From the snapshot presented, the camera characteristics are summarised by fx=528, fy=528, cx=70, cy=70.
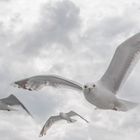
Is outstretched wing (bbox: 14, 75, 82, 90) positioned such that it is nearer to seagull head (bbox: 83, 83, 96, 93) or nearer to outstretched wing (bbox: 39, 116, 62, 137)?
seagull head (bbox: 83, 83, 96, 93)

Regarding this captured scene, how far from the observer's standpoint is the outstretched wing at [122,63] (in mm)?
17500

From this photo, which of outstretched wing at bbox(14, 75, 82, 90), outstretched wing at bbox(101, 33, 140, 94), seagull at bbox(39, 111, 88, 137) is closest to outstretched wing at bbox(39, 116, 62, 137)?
seagull at bbox(39, 111, 88, 137)

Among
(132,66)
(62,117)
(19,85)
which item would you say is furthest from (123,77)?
(62,117)

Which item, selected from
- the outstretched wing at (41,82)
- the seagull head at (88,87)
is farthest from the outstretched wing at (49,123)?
the seagull head at (88,87)

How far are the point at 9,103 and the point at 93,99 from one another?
187 inches

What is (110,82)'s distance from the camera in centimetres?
1780

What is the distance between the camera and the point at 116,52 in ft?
57.8

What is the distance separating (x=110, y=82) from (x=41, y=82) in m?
2.36

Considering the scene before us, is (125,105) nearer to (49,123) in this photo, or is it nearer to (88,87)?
(88,87)

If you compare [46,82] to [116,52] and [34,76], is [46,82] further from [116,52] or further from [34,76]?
[116,52]

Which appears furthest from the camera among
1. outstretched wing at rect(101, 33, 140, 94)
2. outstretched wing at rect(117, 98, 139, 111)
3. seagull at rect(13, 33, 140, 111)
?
outstretched wing at rect(101, 33, 140, 94)

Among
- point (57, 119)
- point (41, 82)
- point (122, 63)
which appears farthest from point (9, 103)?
point (57, 119)

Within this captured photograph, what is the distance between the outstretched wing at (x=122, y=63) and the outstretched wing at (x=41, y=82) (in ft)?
4.28

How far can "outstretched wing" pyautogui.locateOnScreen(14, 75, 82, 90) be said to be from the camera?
56.4 ft
